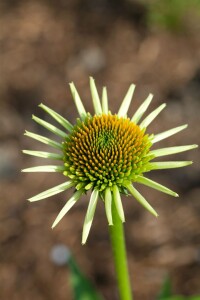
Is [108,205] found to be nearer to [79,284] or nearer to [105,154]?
[105,154]

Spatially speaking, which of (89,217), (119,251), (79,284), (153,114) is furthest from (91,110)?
(89,217)

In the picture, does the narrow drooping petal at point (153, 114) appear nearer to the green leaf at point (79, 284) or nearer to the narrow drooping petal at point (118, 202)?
the narrow drooping petal at point (118, 202)

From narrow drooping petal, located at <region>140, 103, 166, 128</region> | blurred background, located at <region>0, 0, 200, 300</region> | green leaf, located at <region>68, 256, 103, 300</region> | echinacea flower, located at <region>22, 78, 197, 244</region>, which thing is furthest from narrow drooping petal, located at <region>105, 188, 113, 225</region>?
blurred background, located at <region>0, 0, 200, 300</region>

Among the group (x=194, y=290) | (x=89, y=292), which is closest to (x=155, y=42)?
(x=194, y=290)

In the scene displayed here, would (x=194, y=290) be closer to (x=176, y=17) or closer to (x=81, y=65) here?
(x=81, y=65)

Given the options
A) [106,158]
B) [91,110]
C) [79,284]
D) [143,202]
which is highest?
[91,110]
